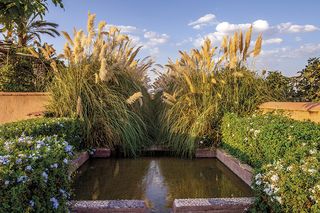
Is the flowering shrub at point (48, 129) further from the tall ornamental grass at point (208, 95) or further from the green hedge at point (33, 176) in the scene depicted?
the tall ornamental grass at point (208, 95)

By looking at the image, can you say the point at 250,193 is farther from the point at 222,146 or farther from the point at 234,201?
the point at 222,146

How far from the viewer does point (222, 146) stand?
19.5ft

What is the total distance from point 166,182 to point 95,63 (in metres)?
2.86

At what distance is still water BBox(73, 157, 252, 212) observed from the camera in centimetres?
366

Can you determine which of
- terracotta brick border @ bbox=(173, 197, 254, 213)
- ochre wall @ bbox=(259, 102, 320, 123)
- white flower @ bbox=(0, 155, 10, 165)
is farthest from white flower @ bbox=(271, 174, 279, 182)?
ochre wall @ bbox=(259, 102, 320, 123)

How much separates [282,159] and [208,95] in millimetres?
3218

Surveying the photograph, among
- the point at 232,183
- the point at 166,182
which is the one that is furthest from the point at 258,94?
the point at 166,182

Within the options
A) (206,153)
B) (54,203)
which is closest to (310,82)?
(206,153)

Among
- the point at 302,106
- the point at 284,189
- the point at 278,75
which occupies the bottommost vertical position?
the point at 284,189

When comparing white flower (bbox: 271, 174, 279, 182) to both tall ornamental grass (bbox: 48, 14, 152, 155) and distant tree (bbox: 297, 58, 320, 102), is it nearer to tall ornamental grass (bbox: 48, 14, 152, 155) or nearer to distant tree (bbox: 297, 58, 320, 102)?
tall ornamental grass (bbox: 48, 14, 152, 155)

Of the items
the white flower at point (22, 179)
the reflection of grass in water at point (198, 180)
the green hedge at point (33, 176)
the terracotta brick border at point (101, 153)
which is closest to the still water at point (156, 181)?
the reflection of grass in water at point (198, 180)

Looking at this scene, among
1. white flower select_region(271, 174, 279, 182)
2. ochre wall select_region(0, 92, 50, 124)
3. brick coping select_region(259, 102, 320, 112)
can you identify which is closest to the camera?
white flower select_region(271, 174, 279, 182)

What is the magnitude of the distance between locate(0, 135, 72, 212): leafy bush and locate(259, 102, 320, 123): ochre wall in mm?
3225

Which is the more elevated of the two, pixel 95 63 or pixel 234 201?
pixel 95 63
